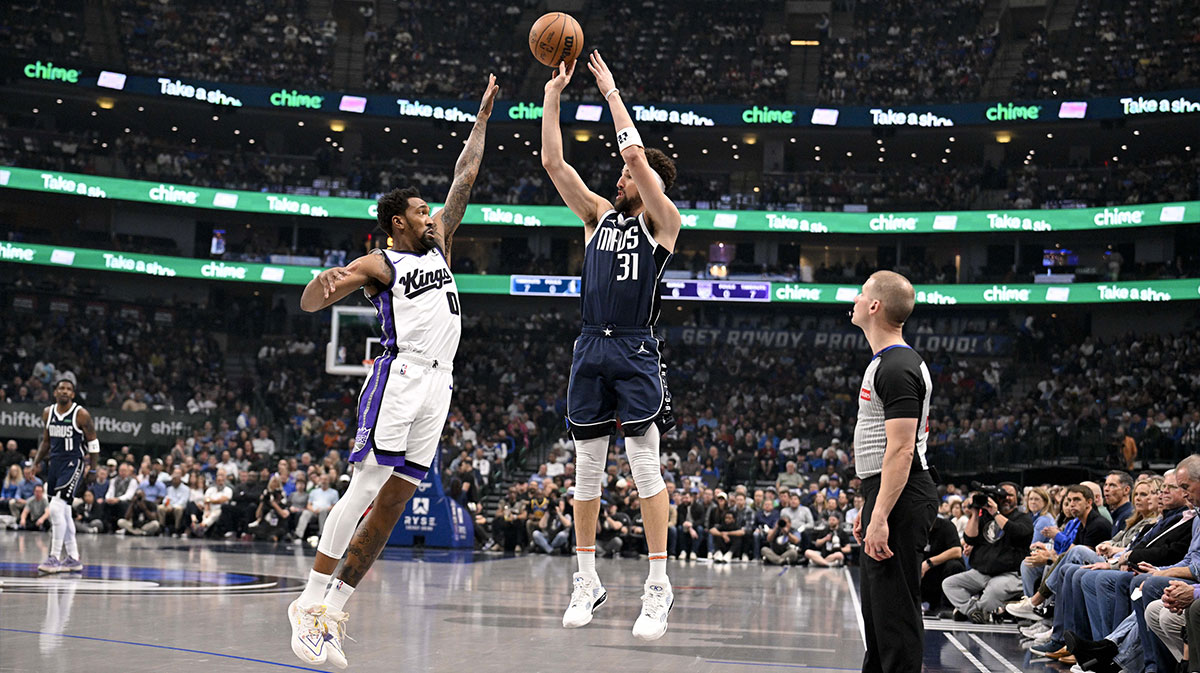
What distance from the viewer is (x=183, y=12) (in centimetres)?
3988

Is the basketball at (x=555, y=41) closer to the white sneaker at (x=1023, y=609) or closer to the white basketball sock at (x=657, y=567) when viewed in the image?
the white basketball sock at (x=657, y=567)

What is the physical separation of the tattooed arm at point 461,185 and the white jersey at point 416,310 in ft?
0.89

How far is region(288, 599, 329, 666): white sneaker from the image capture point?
5.62 meters

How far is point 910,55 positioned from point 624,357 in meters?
36.6

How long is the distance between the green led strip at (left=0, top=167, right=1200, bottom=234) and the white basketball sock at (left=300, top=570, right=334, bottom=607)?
97.0ft

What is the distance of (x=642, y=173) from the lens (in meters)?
5.93

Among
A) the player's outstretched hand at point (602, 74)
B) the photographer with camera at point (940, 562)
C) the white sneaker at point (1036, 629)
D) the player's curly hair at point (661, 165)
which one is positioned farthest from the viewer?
the photographer with camera at point (940, 562)

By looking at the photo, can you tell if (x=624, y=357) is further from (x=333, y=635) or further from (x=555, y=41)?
(x=333, y=635)

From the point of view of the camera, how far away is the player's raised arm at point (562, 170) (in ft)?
20.7

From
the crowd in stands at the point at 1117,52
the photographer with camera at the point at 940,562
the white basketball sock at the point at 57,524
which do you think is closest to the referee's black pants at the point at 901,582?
the photographer with camera at the point at 940,562

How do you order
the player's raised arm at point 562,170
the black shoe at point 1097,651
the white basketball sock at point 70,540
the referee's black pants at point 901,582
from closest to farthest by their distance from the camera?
the referee's black pants at point 901,582, the player's raised arm at point 562,170, the black shoe at point 1097,651, the white basketball sock at point 70,540

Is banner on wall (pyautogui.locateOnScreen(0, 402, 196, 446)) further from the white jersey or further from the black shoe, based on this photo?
the black shoe

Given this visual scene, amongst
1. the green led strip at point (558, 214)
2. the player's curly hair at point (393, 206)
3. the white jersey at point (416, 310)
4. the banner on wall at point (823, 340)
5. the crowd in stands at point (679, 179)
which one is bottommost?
the white jersey at point (416, 310)

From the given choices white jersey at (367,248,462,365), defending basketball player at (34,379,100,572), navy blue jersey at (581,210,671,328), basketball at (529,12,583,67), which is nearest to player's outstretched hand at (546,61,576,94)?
basketball at (529,12,583,67)
